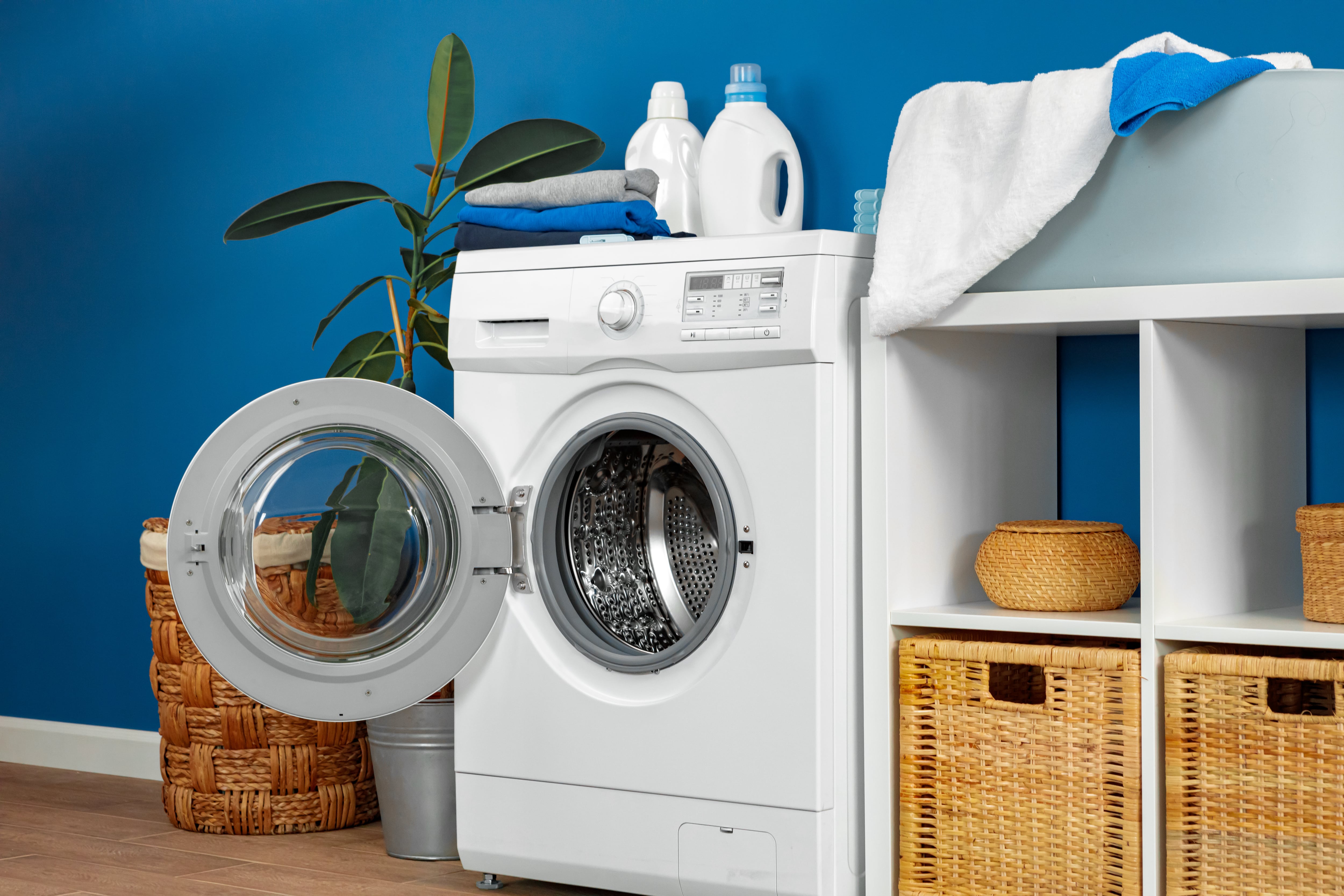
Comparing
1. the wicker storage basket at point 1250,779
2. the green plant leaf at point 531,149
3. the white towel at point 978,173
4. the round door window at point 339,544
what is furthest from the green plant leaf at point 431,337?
the wicker storage basket at point 1250,779

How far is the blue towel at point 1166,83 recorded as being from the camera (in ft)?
5.60

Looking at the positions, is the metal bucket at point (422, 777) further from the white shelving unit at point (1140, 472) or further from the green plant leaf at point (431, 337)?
the white shelving unit at point (1140, 472)

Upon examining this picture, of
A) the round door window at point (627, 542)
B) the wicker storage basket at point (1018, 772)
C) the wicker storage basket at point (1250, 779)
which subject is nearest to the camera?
the wicker storage basket at point (1250, 779)

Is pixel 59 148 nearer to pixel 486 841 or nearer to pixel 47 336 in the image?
pixel 47 336

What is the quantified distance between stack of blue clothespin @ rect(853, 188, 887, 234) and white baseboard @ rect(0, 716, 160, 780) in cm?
194

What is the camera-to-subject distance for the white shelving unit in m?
1.77

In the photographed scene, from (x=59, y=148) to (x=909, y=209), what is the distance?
2.36 m

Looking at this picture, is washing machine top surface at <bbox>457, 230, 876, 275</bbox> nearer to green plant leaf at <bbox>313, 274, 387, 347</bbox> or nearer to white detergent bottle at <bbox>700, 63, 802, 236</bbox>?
white detergent bottle at <bbox>700, 63, 802, 236</bbox>

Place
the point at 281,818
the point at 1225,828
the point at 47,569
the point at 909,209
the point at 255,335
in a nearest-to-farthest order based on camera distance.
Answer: the point at 1225,828 < the point at 909,209 < the point at 281,818 < the point at 255,335 < the point at 47,569

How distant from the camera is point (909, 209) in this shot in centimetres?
189

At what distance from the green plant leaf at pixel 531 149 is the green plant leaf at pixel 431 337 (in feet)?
0.83

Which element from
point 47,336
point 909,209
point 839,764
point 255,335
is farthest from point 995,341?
point 47,336

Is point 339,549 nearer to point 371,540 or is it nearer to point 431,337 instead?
point 371,540

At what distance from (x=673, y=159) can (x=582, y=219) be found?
1.16 ft
